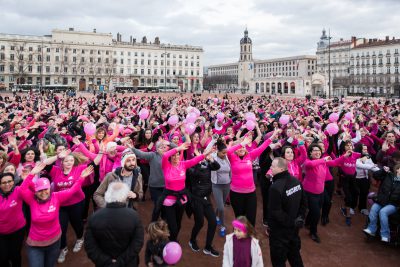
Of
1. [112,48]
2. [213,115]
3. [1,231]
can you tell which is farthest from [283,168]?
[112,48]

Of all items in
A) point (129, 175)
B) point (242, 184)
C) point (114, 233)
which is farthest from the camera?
point (242, 184)

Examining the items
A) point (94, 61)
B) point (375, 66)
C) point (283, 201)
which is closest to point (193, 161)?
point (283, 201)

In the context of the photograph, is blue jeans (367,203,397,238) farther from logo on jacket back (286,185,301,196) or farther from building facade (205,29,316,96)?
building facade (205,29,316,96)

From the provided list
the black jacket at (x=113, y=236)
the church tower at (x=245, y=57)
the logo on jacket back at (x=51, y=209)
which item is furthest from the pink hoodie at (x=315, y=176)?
the church tower at (x=245, y=57)

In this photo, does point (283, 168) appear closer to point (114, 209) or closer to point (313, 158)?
point (313, 158)

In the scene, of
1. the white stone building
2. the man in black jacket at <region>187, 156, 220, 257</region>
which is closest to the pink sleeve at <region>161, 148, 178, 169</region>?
the man in black jacket at <region>187, 156, 220, 257</region>

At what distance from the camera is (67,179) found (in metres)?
5.08

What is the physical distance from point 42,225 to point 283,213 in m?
3.15

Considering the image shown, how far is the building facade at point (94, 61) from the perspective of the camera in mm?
82188

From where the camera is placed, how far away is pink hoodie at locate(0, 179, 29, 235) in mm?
4219

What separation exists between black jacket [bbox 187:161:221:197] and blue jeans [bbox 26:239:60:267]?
89.7 inches

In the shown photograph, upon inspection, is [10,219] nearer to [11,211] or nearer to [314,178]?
[11,211]

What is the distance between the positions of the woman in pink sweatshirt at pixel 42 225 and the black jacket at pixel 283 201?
2899 mm

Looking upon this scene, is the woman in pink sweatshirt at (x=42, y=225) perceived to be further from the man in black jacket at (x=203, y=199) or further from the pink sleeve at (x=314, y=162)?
the pink sleeve at (x=314, y=162)
